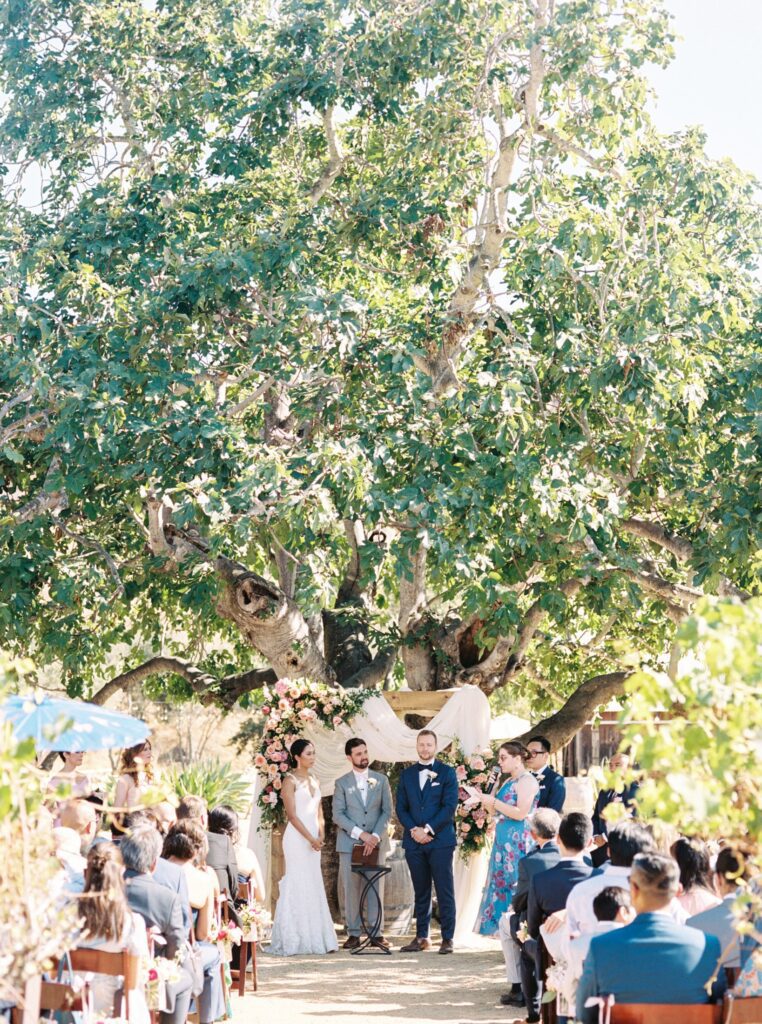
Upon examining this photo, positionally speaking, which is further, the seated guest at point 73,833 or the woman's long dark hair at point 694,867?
the seated guest at point 73,833

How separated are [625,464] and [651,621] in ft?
15.7

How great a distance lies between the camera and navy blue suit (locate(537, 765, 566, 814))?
10.8 m

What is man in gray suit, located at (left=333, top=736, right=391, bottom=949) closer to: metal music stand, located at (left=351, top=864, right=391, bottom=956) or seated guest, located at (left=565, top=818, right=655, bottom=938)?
metal music stand, located at (left=351, top=864, right=391, bottom=956)

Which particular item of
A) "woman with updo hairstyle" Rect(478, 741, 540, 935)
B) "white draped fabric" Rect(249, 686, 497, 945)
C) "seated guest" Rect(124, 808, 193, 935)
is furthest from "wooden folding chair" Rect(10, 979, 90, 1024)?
"white draped fabric" Rect(249, 686, 497, 945)

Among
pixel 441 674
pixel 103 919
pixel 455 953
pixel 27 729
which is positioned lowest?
pixel 455 953

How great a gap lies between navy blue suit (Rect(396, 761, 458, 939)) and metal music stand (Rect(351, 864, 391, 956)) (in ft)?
1.20

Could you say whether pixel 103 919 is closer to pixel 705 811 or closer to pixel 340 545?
pixel 705 811

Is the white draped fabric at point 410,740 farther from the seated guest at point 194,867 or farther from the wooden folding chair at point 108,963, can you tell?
the wooden folding chair at point 108,963

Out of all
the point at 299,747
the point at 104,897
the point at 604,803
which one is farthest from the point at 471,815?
the point at 104,897

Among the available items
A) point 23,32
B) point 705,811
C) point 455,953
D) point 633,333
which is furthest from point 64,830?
point 23,32

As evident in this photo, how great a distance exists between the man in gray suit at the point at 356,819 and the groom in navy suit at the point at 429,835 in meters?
0.43

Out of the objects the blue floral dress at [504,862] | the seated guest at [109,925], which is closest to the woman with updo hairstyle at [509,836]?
the blue floral dress at [504,862]

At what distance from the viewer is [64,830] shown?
7051 mm

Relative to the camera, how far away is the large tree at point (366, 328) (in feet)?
39.3
